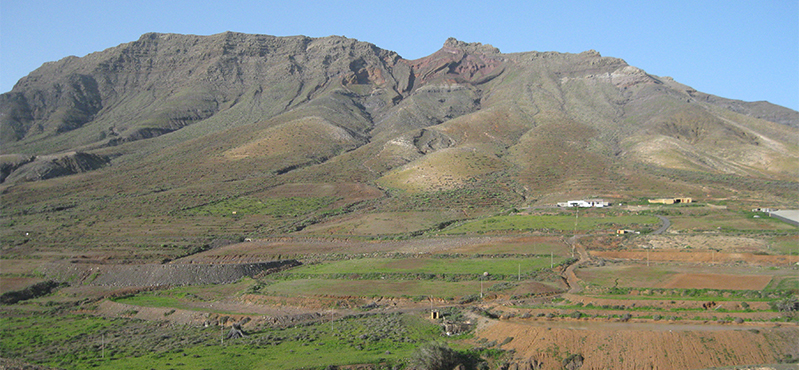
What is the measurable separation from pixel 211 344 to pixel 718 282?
36324mm

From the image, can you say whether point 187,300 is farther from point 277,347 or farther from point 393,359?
point 393,359

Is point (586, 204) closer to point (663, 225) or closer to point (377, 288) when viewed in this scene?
point (663, 225)

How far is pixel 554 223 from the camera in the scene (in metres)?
80.8

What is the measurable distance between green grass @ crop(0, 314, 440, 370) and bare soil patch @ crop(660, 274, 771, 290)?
1979 cm

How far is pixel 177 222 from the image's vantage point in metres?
94.4

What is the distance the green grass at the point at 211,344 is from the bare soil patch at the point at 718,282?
19.8 metres

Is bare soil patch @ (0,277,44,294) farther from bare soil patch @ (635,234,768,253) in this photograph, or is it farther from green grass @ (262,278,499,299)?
bare soil patch @ (635,234,768,253)

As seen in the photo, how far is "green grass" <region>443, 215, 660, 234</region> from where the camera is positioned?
254ft

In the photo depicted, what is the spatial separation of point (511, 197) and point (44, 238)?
6902cm

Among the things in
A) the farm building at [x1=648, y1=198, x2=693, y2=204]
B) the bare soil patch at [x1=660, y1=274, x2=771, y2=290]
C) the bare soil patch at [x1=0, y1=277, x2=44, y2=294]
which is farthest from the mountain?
the bare soil patch at [x1=660, y1=274, x2=771, y2=290]

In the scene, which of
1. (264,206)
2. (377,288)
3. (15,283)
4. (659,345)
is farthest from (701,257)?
(264,206)

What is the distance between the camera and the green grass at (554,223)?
254ft

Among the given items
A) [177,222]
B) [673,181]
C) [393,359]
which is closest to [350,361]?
[393,359]

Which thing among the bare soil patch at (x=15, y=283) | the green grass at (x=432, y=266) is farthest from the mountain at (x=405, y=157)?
the green grass at (x=432, y=266)
